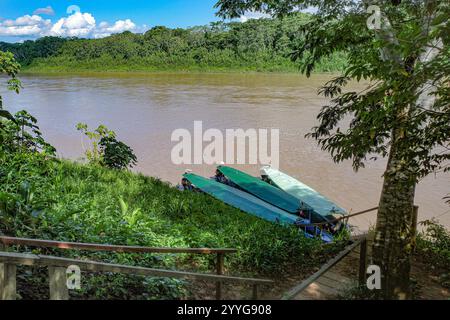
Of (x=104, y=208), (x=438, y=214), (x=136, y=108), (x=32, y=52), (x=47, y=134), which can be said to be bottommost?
(x=438, y=214)

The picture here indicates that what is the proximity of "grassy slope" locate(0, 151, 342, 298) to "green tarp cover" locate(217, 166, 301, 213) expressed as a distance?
8.02 feet

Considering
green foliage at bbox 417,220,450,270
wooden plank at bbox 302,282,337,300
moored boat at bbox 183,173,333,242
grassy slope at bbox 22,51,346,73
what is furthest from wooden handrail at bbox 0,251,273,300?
grassy slope at bbox 22,51,346,73

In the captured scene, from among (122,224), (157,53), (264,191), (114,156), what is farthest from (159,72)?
(122,224)

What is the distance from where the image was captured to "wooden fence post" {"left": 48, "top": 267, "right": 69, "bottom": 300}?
177cm

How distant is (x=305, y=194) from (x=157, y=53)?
186ft

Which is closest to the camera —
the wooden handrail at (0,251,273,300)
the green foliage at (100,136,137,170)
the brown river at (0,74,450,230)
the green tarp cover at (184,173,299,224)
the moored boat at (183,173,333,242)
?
the wooden handrail at (0,251,273,300)

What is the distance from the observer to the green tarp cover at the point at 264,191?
10.1 m

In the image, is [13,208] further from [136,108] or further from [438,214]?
[136,108]

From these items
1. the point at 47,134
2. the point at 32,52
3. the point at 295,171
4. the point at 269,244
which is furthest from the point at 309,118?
the point at 32,52

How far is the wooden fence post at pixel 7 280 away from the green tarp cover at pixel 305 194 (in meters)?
8.11

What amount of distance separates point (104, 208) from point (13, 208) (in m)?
1.73

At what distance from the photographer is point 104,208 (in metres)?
5.67

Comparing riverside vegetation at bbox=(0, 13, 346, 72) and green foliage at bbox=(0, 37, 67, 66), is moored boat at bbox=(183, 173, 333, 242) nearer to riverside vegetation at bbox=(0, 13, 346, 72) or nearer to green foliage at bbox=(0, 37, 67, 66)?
riverside vegetation at bbox=(0, 13, 346, 72)
